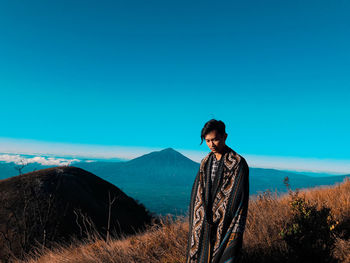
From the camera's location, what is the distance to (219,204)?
8.52 feet

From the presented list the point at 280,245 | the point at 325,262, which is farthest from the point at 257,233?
the point at 325,262

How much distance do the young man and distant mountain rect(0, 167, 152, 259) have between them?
9620 mm

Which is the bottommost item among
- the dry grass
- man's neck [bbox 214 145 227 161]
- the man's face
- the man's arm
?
the dry grass

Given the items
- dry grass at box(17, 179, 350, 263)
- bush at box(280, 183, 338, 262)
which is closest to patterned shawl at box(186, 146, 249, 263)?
dry grass at box(17, 179, 350, 263)

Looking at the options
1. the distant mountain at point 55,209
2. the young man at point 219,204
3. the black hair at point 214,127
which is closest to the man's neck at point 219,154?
the young man at point 219,204

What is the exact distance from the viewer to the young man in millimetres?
2422

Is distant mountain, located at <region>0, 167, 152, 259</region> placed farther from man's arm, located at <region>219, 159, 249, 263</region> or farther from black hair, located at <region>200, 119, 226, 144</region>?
black hair, located at <region>200, 119, 226, 144</region>

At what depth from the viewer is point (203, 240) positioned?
103 inches

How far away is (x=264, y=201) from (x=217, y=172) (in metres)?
3.76

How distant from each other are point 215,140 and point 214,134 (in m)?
0.08

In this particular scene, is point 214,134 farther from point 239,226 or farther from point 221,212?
point 239,226

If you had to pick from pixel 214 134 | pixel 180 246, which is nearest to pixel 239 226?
pixel 214 134

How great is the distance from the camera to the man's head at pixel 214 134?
2.64 m

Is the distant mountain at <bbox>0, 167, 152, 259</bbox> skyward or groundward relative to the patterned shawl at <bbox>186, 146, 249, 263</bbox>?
groundward
